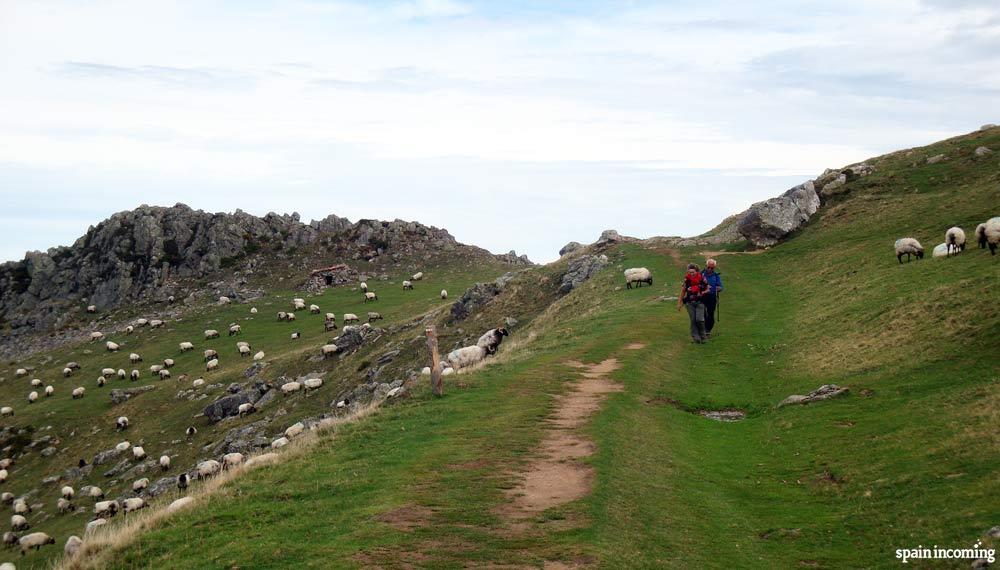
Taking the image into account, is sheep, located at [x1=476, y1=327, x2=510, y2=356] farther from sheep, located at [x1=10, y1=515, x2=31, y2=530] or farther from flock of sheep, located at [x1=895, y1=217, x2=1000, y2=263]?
sheep, located at [x1=10, y1=515, x2=31, y2=530]

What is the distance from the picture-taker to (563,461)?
18.3m

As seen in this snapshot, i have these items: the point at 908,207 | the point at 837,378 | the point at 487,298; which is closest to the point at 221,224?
the point at 487,298

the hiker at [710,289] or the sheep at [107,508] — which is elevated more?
the hiker at [710,289]

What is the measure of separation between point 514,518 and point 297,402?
4236 cm

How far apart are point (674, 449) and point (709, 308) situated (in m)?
15.9

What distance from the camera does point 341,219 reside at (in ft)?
368

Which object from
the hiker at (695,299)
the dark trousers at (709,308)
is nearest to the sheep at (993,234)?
the dark trousers at (709,308)

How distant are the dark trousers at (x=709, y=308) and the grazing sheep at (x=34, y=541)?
1377 inches

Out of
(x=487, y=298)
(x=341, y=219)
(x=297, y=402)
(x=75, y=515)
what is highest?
(x=341, y=219)

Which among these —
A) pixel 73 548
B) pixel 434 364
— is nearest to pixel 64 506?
pixel 73 548

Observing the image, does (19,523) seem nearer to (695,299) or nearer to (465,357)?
(465,357)

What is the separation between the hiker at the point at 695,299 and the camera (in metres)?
33.3

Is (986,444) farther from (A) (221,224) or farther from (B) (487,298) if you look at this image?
(A) (221,224)

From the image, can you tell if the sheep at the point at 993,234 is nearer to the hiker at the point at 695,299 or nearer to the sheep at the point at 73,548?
the hiker at the point at 695,299
